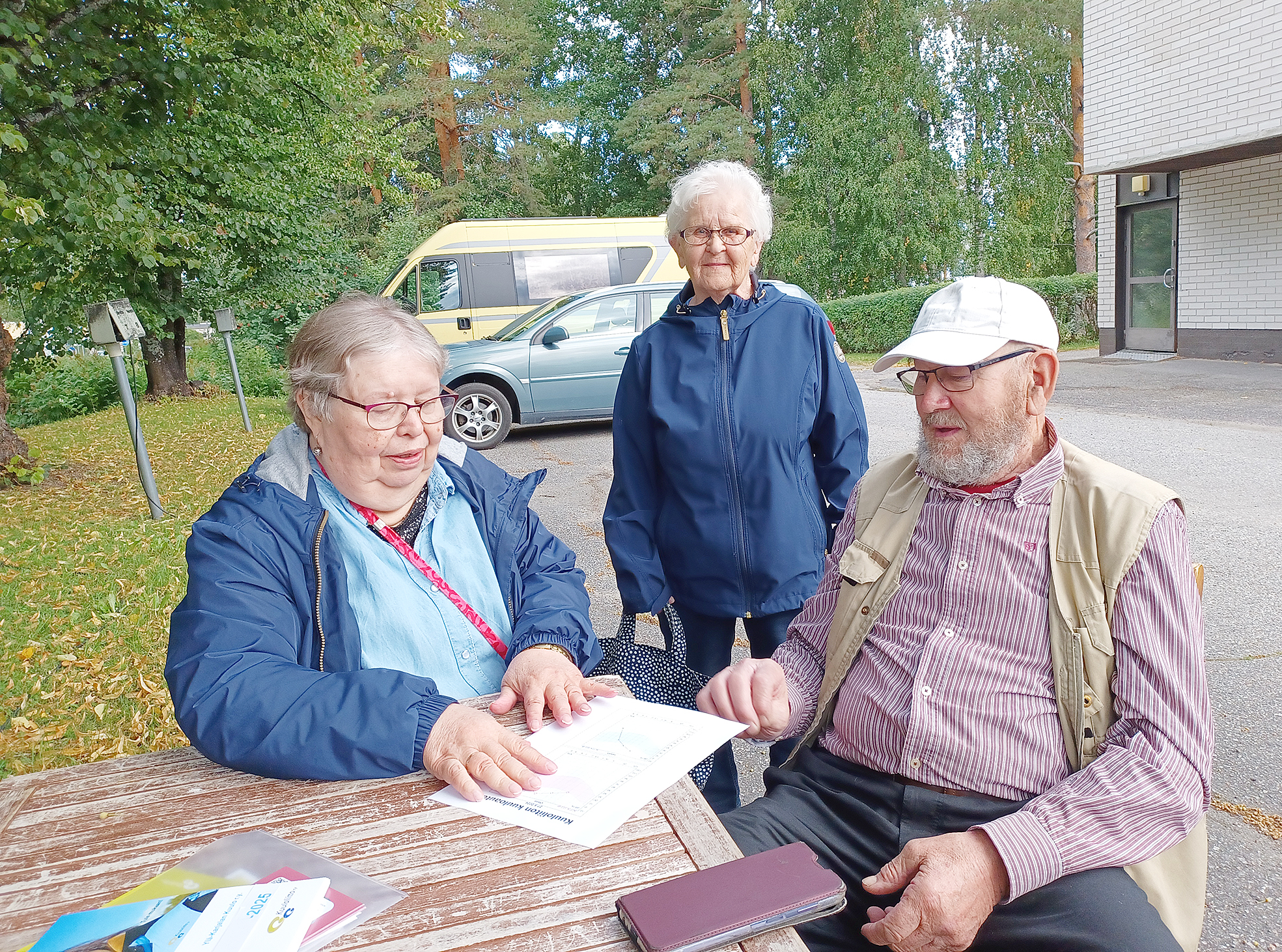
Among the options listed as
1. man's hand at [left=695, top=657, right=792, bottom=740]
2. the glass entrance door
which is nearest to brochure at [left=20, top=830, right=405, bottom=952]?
man's hand at [left=695, top=657, right=792, bottom=740]

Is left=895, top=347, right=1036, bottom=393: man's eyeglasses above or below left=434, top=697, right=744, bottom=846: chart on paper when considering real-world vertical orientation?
above

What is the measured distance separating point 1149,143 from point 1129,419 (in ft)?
22.9

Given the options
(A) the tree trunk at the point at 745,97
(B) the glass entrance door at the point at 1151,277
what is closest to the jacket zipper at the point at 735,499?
(B) the glass entrance door at the point at 1151,277

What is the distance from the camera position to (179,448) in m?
10.9

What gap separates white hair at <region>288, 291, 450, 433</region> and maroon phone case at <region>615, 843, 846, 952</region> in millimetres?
1265

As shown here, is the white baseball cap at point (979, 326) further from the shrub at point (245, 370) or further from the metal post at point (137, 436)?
the shrub at point (245, 370)

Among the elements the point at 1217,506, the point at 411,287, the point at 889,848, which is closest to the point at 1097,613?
the point at 889,848

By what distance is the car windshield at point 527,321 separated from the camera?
429 inches

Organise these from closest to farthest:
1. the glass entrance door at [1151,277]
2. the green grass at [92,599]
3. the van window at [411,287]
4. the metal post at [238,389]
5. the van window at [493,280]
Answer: the green grass at [92,599]
the metal post at [238,389]
the van window at [411,287]
the van window at [493,280]
the glass entrance door at [1151,277]

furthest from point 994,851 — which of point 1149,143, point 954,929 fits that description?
point 1149,143

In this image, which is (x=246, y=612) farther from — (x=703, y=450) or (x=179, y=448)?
(x=179, y=448)

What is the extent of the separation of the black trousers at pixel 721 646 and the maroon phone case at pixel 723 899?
4.82ft

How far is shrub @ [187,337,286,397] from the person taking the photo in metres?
19.2

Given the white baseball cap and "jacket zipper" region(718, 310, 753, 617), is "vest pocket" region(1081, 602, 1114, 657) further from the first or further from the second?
"jacket zipper" region(718, 310, 753, 617)
